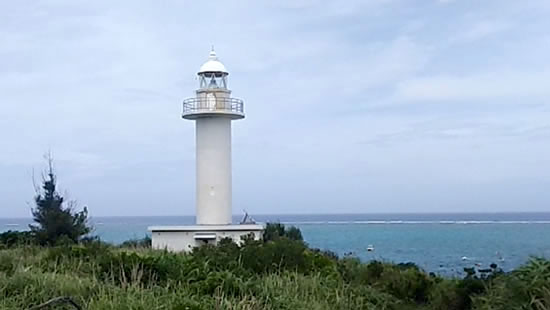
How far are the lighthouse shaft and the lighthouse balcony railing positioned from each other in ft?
1.17

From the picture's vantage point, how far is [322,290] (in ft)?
32.9

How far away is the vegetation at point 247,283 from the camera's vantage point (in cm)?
833

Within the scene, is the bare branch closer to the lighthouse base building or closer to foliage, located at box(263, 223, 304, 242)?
the lighthouse base building

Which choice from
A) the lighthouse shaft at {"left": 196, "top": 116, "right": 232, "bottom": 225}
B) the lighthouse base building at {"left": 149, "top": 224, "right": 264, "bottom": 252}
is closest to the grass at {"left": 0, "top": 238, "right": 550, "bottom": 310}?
the lighthouse base building at {"left": 149, "top": 224, "right": 264, "bottom": 252}

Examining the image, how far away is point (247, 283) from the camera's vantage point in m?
9.42

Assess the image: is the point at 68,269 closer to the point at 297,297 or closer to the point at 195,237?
the point at 297,297

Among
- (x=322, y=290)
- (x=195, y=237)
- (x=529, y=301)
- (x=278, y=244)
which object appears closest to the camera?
(x=529, y=301)

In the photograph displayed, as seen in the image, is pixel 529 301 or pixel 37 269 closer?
pixel 529 301

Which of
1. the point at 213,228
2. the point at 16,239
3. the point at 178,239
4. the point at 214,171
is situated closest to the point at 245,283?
the point at 16,239

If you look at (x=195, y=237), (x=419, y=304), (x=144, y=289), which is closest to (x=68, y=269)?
(x=144, y=289)

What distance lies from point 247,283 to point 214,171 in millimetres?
12951

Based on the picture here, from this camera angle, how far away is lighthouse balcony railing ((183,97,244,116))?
2216 cm

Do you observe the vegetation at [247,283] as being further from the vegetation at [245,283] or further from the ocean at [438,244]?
the ocean at [438,244]

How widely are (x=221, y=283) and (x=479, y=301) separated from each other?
322 cm
